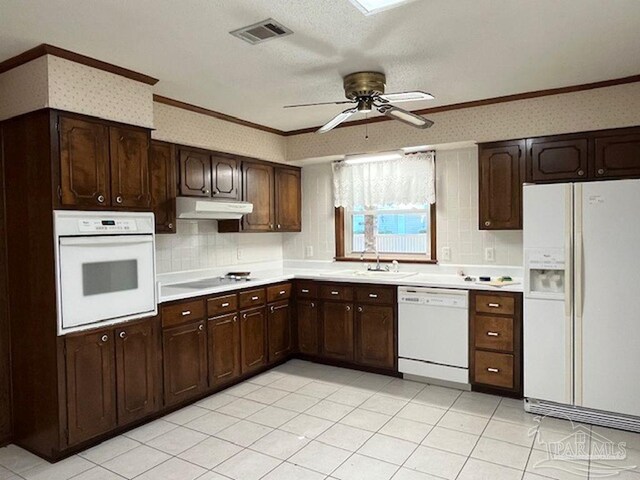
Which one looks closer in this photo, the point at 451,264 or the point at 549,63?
the point at 549,63

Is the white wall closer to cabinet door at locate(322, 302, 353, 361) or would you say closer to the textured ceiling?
the textured ceiling

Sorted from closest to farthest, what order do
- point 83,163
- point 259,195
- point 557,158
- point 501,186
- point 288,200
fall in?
point 83,163
point 557,158
point 501,186
point 259,195
point 288,200

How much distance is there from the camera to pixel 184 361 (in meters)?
3.62

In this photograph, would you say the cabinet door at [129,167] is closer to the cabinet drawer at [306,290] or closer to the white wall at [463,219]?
the cabinet drawer at [306,290]

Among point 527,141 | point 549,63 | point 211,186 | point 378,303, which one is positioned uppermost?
point 549,63

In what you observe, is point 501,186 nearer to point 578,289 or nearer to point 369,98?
point 578,289

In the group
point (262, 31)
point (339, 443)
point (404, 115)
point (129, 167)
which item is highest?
point (262, 31)

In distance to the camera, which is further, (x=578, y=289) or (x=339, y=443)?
(x=578, y=289)

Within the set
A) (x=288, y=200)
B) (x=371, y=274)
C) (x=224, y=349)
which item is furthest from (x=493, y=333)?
(x=288, y=200)

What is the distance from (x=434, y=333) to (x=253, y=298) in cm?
171

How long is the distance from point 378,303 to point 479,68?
87.6 inches

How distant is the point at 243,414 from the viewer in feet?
11.5

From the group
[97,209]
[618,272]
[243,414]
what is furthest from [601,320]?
[97,209]

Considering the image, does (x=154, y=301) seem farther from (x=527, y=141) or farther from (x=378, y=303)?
(x=527, y=141)
